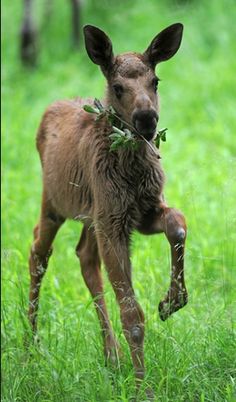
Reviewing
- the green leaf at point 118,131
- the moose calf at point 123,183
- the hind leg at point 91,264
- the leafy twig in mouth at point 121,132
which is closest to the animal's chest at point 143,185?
the moose calf at point 123,183

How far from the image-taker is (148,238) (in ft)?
31.4

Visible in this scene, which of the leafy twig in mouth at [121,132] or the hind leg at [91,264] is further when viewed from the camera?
the hind leg at [91,264]

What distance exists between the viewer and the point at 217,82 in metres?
15.2

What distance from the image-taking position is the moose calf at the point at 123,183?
620 cm

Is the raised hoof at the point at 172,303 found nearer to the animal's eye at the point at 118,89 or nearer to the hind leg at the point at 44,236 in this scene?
the animal's eye at the point at 118,89

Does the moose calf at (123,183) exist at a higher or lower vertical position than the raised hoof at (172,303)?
higher

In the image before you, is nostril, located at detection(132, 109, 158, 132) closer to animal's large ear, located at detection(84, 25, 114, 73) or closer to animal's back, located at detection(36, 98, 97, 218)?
animal's large ear, located at detection(84, 25, 114, 73)

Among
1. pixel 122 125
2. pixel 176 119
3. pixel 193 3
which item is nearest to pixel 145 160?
pixel 122 125

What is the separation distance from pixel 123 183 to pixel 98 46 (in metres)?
0.92

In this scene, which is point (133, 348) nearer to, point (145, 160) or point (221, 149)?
point (145, 160)

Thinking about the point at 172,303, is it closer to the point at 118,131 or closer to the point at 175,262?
the point at 175,262

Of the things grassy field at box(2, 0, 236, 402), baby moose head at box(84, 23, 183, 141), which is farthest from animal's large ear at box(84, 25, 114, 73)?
grassy field at box(2, 0, 236, 402)

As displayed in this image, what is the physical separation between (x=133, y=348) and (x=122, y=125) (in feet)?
4.73

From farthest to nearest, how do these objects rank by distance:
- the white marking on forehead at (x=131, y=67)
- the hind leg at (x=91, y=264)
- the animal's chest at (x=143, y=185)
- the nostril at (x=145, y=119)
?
the hind leg at (x=91, y=264) → the animal's chest at (x=143, y=185) → the white marking on forehead at (x=131, y=67) → the nostril at (x=145, y=119)
